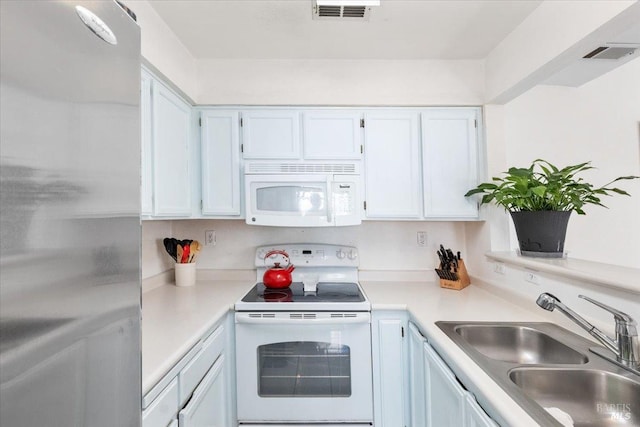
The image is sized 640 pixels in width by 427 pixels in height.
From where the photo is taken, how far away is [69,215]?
0.54m

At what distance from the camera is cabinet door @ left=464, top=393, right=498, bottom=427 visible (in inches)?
37.6

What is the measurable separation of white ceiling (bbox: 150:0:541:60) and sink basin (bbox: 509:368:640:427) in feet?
5.76

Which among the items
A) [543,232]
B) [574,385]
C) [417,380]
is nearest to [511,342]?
[574,385]

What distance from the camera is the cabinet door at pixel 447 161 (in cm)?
218

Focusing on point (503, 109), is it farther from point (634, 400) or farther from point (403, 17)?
point (634, 400)

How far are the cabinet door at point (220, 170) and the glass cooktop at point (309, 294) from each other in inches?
23.5

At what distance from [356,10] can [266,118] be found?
90 cm

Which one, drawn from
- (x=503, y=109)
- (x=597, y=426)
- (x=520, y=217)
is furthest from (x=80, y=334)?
(x=503, y=109)

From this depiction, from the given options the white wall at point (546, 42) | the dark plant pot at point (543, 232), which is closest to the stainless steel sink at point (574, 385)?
the dark plant pot at point (543, 232)

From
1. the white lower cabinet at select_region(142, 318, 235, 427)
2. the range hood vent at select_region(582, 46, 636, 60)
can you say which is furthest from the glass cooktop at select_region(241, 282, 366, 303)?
the range hood vent at select_region(582, 46, 636, 60)

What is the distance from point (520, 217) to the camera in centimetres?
175

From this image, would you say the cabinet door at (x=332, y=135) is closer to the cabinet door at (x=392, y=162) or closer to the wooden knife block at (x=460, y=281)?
the cabinet door at (x=392, y=162)

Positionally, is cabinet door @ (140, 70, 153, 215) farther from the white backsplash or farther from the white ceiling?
the white backsplash

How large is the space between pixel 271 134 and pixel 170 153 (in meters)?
0.68
